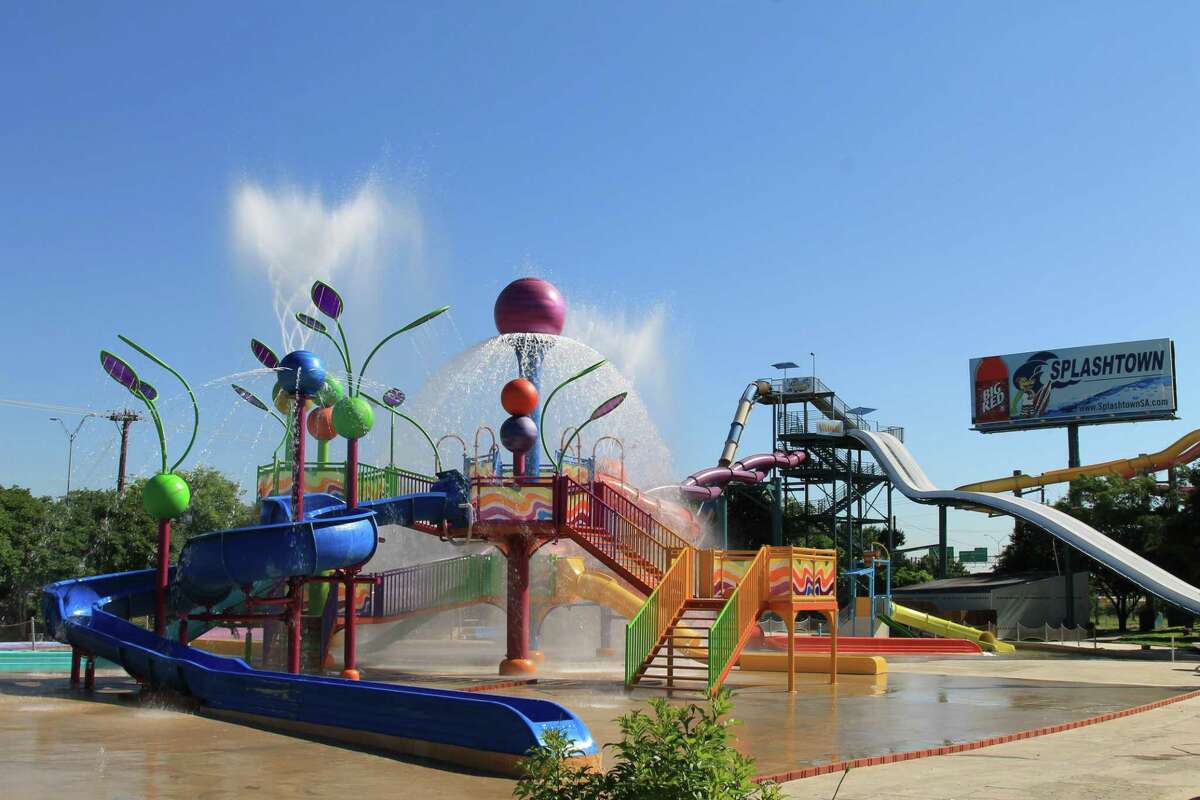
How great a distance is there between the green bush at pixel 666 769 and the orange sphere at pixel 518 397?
1961cm

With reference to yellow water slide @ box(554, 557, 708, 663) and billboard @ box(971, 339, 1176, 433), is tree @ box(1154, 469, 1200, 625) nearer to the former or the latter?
billboard @ box(971, 339, 1176, 433)

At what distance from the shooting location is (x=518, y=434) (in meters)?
26.2

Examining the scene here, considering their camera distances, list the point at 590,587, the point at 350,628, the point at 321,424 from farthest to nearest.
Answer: the point at 321,424, the point at 590,587, the point at 350,628

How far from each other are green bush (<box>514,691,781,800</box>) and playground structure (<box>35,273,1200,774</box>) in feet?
14.5

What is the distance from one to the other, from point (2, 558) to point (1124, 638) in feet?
157

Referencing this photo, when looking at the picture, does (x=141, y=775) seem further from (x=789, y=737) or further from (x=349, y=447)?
(x=349, y=447)

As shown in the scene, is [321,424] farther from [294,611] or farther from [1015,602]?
[1015,602]

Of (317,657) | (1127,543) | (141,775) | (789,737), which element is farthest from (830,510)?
(141,775)

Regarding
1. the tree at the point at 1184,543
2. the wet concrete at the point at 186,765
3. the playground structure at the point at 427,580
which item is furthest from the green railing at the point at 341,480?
the tree at the point at 1184,543

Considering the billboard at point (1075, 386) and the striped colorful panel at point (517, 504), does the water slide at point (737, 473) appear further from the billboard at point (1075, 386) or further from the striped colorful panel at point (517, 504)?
the striped colorful panel at point (517, 504)

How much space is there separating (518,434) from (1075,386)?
48424 mm

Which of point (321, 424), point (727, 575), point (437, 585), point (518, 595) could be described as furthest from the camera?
point (321, 424)

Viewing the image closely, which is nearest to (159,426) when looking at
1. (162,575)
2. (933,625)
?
(162,575)

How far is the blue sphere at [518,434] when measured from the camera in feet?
86.1
